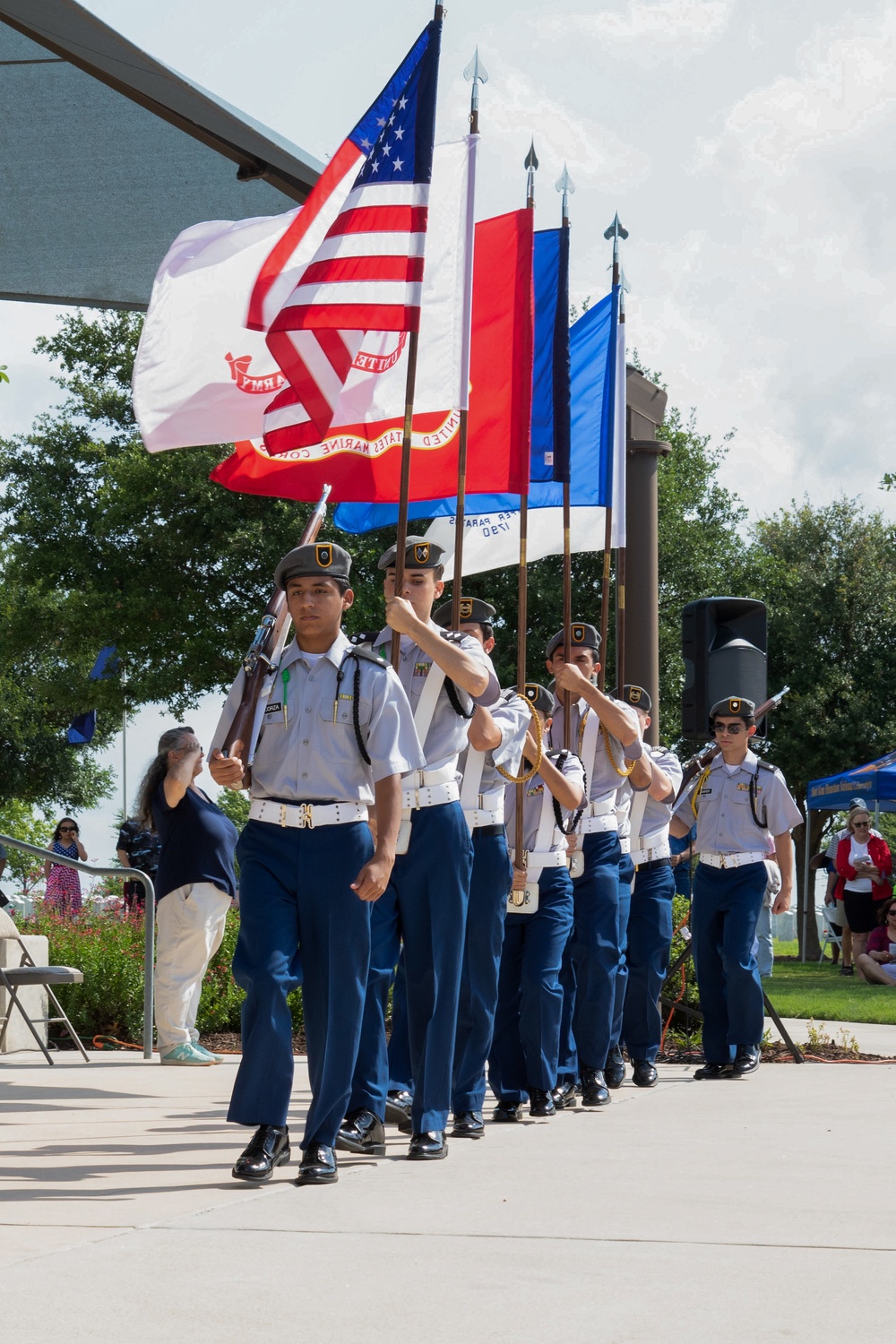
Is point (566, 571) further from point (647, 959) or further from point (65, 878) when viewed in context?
point (65, 878)

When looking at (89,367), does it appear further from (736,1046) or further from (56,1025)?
(736,1046)

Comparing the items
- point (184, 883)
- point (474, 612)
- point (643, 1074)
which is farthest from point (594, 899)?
point (184, 883)

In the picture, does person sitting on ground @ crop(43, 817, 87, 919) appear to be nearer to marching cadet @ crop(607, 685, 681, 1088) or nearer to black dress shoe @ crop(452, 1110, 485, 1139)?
marching cadet @ crop(607, 685, 681, 1088)

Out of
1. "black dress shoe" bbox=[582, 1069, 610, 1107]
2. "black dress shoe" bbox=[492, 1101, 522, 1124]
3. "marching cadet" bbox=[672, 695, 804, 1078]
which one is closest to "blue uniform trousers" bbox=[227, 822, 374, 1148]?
"black dress shoe" bbox=[492, 1101, 522, 1124]

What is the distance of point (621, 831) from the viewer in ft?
31.1

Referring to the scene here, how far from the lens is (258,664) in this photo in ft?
20.0

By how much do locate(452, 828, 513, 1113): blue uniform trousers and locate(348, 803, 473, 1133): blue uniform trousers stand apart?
0.53 metres

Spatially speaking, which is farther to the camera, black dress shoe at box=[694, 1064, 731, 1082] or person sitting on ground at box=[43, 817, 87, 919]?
person sitting on ground at box=[43, 817, 87, 919]

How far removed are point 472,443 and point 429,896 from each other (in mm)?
3561

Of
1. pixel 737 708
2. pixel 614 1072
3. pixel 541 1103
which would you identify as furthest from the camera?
pixel 737 708

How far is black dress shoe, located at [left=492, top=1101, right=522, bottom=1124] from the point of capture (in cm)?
799

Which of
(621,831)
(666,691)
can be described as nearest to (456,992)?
(621,831)

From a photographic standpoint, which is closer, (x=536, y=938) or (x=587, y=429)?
(x=536, y=938)

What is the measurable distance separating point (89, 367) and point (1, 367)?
27.1 m
